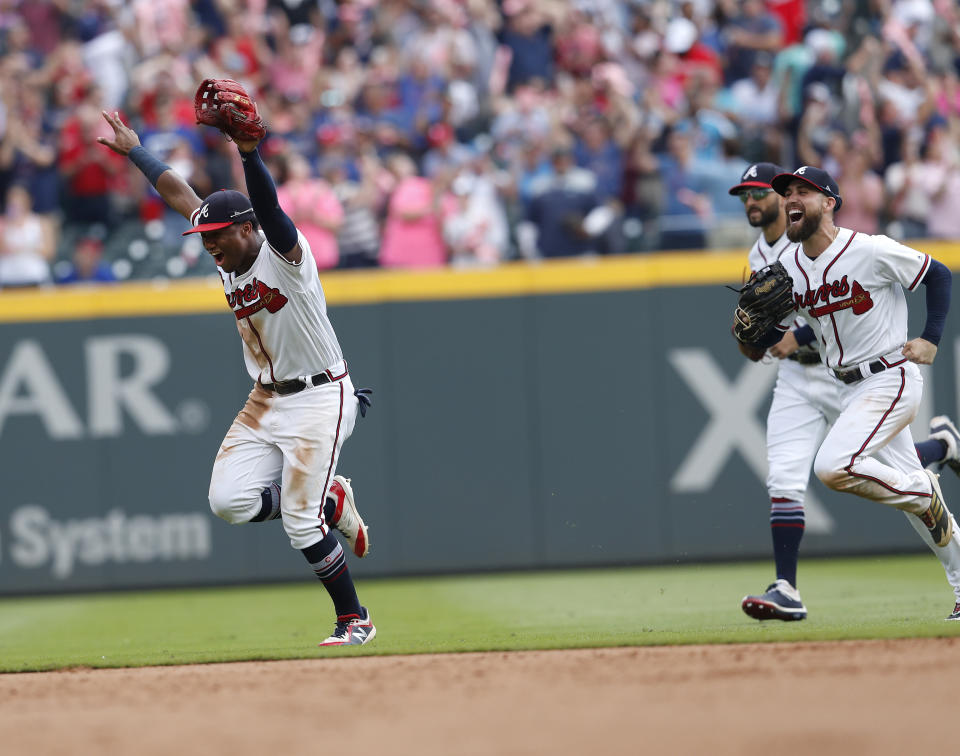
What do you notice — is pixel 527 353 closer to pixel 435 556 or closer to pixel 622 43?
pixel 435 556

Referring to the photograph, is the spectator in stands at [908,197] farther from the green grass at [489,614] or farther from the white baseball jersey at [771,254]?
the white baseball jersey at [771,254]

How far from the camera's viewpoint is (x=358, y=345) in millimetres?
11219

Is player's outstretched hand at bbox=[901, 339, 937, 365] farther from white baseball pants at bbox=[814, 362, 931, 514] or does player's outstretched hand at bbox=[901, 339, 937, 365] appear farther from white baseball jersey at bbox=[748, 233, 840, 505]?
white baseball jersey at bbox=[748, 233, 840, 505]

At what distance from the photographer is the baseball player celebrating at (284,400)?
6.70 m

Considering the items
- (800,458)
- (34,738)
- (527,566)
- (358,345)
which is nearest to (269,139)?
(358,345)

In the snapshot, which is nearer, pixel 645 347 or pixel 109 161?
pixel 645 347

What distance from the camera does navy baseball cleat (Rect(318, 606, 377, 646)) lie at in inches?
272

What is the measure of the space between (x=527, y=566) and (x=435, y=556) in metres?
0.74

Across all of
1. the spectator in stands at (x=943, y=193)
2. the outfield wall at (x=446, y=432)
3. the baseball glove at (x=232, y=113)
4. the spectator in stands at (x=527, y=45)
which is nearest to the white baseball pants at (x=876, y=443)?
the baseball glove at (x=232, y=113)

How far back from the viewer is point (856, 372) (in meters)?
7.00

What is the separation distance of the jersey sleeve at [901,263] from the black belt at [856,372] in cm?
41

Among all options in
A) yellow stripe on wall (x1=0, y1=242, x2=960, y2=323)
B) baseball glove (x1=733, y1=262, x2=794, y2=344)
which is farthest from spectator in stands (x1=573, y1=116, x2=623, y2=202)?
baseball glove (x1=733, y1=262, x2=794, y2=344)

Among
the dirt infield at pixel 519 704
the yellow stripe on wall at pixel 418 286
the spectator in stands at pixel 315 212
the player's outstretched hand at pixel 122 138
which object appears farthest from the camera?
the spectator in stands at pixel 315 212

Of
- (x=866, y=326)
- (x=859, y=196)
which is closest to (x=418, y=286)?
(x=859, y=196)
